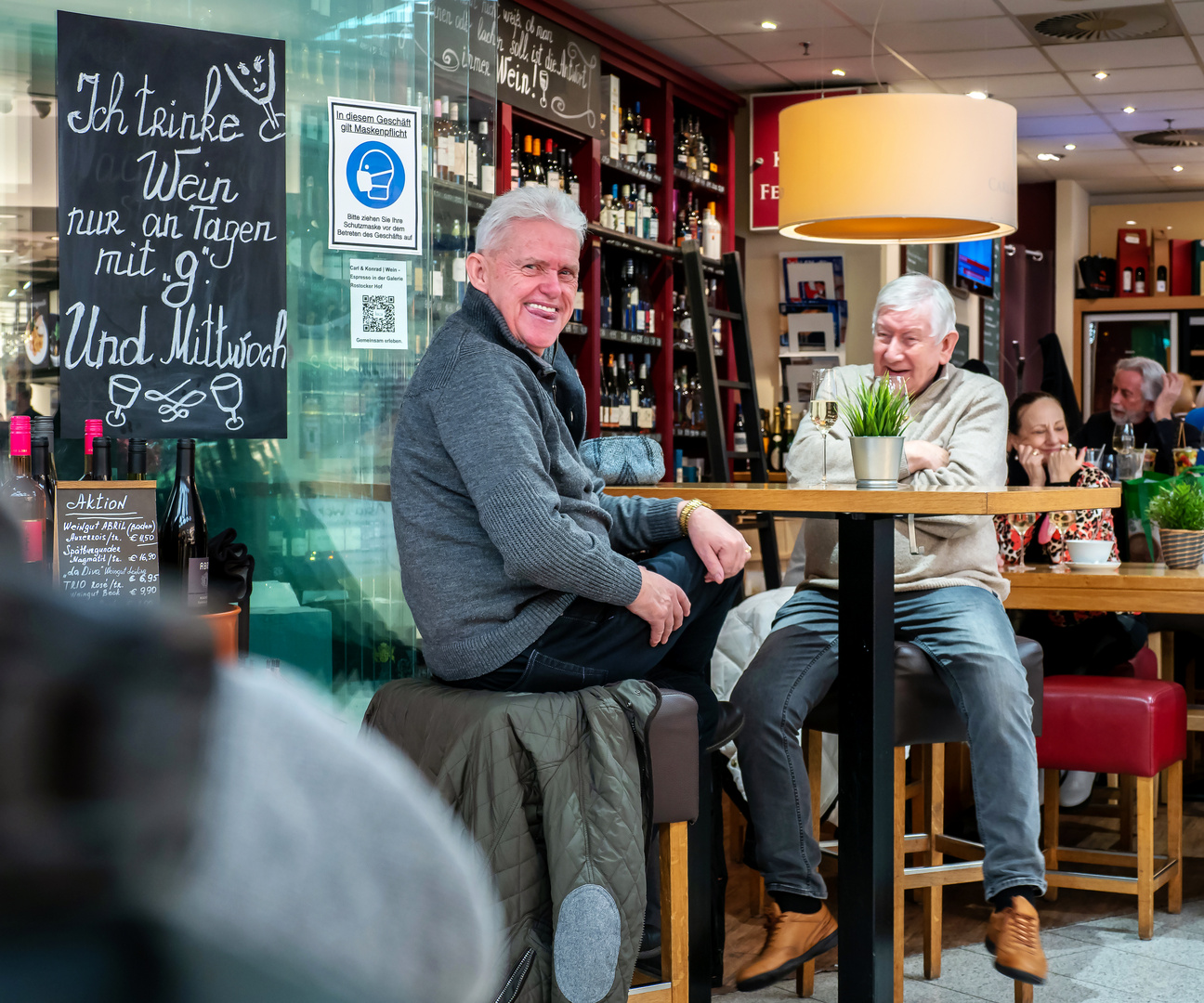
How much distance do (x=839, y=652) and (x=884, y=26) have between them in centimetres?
449

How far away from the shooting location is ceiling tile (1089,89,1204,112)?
6867mm

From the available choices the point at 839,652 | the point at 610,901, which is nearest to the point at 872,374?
the point at 839,652

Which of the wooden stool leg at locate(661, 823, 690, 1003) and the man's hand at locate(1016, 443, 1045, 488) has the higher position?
the man's hand at locate(1016, 443, 1045, 488)

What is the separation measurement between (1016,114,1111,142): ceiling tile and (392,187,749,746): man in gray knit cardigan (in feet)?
21.3

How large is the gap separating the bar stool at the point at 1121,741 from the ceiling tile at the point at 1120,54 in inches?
168

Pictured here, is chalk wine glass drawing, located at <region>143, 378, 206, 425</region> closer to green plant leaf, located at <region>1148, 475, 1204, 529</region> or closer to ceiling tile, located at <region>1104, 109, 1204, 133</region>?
green plant leaf, located at <region>1148, 475, 1204, 529</region>

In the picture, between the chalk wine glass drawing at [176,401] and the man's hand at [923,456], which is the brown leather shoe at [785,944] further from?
the chalk wine glass drawing at [176,401]

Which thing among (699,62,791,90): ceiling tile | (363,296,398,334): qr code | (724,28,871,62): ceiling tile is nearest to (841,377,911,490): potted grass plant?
(363,296,398,334): qr code

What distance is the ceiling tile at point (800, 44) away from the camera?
577 centimetres

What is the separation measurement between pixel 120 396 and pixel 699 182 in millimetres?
4467

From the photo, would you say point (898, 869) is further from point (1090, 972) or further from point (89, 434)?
point (89, 434)

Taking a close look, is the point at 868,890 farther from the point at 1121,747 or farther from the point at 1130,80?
the point at 1130,80

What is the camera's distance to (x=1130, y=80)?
662 cm

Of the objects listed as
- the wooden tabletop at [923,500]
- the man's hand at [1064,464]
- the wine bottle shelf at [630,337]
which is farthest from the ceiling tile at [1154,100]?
the wooden tabletop at [923,500]
